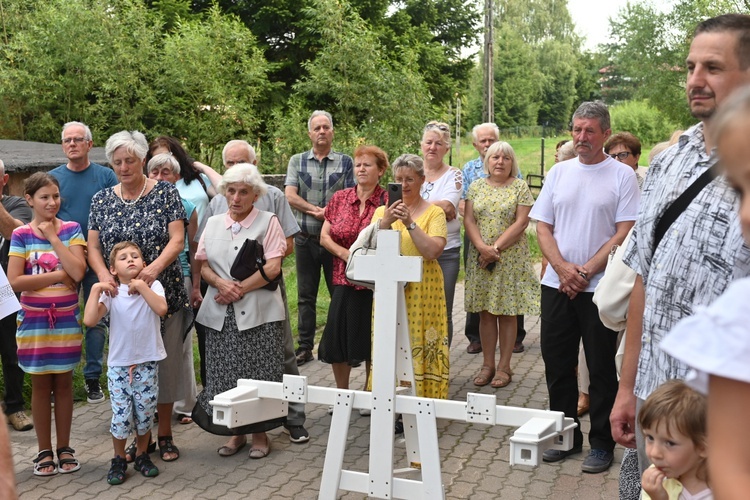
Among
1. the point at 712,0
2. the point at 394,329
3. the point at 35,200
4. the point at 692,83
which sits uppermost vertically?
the point at 712,0

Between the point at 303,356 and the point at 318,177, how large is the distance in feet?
5.46

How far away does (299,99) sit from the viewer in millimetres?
23906

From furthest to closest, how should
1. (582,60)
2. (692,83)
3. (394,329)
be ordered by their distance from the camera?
(582,60)
(394,329)
(692,83)

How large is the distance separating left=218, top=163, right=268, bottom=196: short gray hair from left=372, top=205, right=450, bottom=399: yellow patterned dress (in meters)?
0.81

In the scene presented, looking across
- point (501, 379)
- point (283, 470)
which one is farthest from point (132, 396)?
point (501, 379)

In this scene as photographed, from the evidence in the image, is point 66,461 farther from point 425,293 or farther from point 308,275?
point 308,275

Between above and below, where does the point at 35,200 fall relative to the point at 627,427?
above

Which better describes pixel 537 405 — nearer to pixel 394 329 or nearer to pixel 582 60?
pixel 394 329

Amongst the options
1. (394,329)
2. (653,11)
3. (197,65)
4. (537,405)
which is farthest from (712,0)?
(394,329)

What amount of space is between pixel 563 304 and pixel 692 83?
126 inches

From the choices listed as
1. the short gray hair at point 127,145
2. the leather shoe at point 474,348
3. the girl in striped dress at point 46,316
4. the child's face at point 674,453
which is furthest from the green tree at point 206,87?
the child's face at point 674,453

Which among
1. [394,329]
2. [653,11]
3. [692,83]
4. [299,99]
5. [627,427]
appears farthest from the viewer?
[653,11]

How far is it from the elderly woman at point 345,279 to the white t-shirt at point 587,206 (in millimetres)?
1320

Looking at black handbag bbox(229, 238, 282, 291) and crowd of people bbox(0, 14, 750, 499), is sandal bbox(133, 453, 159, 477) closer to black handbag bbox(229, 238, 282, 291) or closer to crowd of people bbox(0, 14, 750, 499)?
crowd of people bbox(0, 14, 750, 499)
